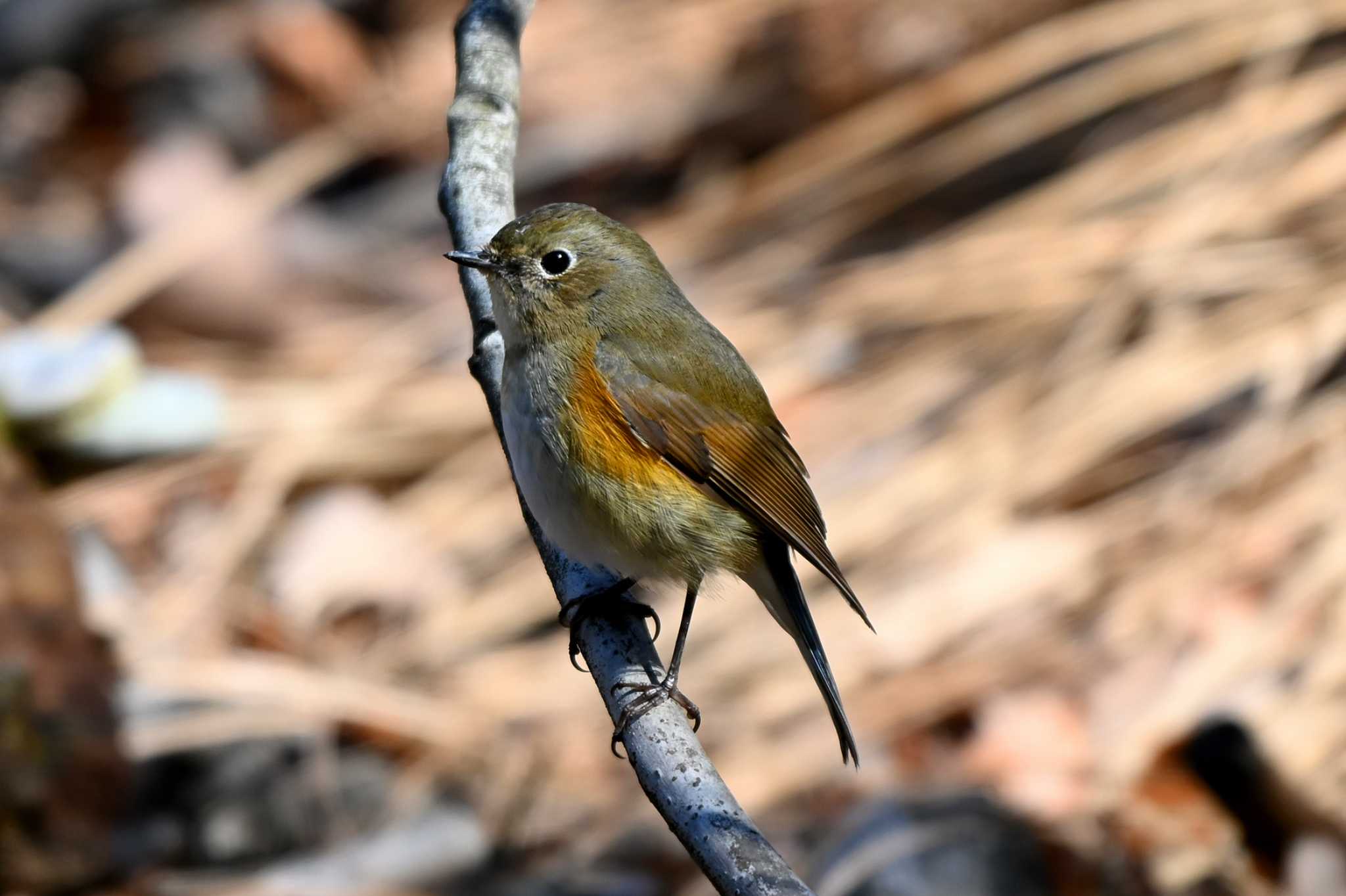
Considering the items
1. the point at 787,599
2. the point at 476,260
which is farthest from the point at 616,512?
the point at 476,260

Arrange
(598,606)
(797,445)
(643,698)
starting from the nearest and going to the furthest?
(643,698) < (598,606) < (797,445)

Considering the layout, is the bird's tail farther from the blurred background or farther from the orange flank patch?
the blurred background

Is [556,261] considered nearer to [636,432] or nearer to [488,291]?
[488,291]

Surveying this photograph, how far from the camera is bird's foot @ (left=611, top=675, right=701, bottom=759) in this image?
7.10ft

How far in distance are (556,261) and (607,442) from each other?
14.2 inches

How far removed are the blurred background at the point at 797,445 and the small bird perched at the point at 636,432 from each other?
132 cm

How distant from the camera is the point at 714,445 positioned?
2828mm

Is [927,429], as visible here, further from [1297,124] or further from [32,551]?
[32,551]

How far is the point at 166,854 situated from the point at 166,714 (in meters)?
0.43

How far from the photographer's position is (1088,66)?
6309 millimetres

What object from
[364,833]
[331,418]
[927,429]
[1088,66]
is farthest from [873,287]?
[364,833]

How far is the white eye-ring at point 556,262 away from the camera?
9.34 ft

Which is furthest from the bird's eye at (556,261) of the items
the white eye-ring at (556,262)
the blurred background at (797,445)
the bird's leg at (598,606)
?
the blurred background at (797,445)

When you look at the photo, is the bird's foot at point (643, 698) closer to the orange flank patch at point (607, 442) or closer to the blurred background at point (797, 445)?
the orange flank patch at point (607, 442)
